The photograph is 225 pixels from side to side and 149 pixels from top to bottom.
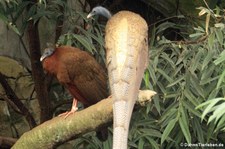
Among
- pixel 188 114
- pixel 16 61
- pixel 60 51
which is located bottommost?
pixel 16 61

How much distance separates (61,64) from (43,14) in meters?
0.32

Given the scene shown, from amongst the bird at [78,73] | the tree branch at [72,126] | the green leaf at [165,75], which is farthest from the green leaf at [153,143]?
the tree branch at [72,126]

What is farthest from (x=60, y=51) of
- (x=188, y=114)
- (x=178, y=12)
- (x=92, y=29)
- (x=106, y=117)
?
(x=178, y=12)

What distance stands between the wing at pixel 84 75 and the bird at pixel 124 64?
2.26 feet

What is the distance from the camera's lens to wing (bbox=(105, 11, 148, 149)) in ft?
7.30

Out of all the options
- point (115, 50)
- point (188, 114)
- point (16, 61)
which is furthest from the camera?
point (16, 61)

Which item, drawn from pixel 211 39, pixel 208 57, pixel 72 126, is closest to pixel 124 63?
pixel 72 126

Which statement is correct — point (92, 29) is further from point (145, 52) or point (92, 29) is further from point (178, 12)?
point (145, 52)

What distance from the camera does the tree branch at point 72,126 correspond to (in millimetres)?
2553

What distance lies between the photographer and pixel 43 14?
3557mm

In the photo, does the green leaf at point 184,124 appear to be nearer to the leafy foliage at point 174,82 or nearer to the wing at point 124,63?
the leafy foliage at point 174,82

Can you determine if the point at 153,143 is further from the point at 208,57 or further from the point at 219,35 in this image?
the point at 219,35

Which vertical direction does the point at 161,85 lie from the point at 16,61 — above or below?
above

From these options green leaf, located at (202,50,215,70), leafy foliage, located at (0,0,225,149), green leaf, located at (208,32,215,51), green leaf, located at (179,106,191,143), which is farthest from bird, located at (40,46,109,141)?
green leaf, located at (208,32,215,51)
